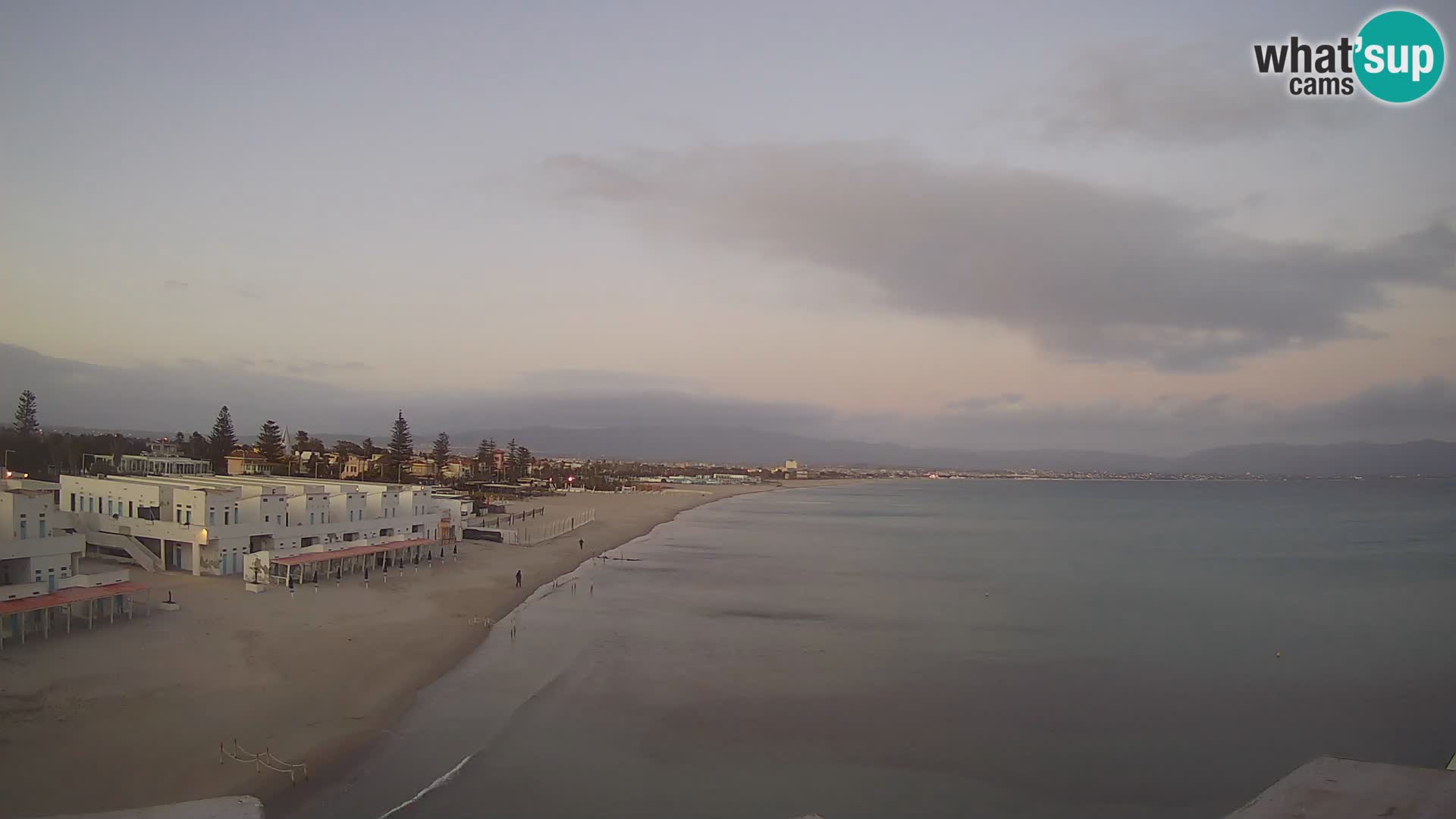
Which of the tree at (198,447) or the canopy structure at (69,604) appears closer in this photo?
the canopy structure at (69,604)

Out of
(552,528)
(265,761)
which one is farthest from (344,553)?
(552,528)

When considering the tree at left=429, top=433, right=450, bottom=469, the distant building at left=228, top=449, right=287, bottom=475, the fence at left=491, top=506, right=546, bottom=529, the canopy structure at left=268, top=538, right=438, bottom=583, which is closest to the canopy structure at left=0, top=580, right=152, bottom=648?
the canopy structure at left=268, top=538, right=438, bottom=583

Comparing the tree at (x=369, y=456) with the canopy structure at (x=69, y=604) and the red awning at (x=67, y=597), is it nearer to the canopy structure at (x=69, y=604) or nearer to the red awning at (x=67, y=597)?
the canopy structure at (x=69, y=604)

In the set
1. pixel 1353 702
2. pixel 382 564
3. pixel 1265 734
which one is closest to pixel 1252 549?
Result: pixel 1353 702

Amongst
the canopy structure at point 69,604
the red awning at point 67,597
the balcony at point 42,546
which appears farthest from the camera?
the balcony at point 42,546

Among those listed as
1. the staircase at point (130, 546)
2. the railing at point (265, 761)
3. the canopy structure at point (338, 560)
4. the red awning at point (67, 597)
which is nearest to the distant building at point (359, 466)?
the canopy structure at point (338, 560)
